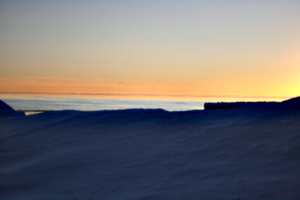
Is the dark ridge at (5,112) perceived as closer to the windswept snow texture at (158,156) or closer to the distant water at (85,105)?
the windswept snow texture at (158,156)

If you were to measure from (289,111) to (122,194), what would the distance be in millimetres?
6248

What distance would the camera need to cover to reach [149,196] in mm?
5516

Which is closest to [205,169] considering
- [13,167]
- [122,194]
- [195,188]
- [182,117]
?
[195,188]

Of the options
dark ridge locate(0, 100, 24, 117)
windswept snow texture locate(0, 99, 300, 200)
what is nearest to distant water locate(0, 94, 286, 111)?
dark ridge locate(0, 100, 24, 117)

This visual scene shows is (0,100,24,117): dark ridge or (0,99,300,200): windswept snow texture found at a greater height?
(0,100,24,117): dark ridge

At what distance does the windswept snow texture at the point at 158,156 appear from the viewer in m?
5.73

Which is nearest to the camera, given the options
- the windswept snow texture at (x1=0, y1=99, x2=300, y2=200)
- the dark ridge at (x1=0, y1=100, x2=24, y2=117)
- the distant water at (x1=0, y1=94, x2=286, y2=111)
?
the windswept snow texture at (x1=0, y1=99, x2=300, y2=200)

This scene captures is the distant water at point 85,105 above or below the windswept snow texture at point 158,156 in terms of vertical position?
above

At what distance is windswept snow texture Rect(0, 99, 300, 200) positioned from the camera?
5.73 meters

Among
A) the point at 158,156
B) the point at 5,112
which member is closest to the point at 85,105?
the point at 5,112

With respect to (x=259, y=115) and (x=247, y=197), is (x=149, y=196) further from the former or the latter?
(x=259, y=115)

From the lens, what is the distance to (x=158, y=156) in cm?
784

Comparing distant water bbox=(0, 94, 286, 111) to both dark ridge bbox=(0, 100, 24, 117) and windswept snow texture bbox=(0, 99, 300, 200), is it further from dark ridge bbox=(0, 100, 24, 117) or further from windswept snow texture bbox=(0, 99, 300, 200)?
windswept snow texture bbox=(0, 99, 300, 200)

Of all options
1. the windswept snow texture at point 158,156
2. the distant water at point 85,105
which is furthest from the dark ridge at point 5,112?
the distant water at point 85,105
